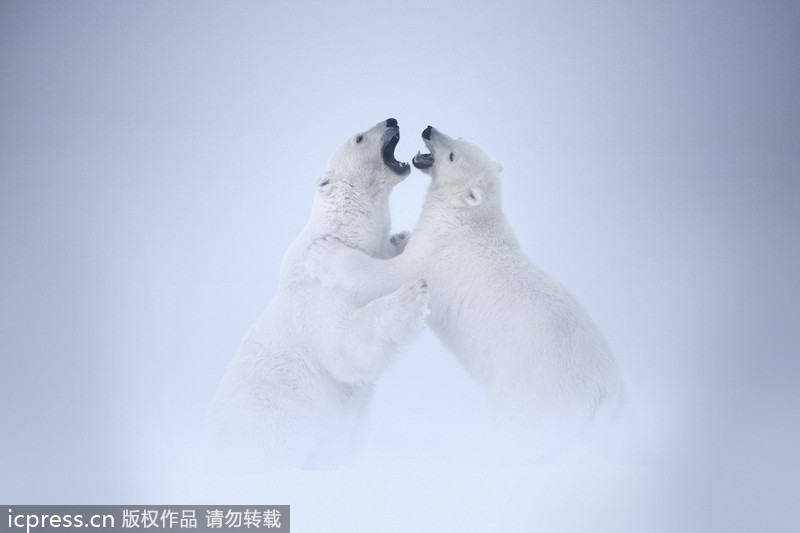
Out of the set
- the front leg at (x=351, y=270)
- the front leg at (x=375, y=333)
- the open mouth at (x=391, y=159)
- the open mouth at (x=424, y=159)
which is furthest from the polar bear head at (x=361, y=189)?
the front leg at (x=375, y=333)

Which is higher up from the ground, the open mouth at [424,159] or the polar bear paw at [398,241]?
the open mouth at [424,159]

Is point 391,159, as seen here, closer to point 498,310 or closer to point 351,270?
point 351,270

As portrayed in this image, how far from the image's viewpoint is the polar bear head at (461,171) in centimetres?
554

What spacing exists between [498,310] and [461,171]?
1090 mm

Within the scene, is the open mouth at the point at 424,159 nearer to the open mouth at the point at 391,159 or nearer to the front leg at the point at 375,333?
the open mouth at the point at 391,159

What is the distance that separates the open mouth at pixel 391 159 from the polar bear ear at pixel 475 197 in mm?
497

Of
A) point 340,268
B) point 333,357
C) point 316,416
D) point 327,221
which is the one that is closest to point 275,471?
point 316,416

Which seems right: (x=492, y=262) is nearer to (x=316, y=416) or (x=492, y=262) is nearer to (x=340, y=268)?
(x=340, y=268)

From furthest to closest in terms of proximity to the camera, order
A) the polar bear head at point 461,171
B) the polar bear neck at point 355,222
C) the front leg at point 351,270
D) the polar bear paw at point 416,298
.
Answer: the polar bear head at point 461,171, the polar bear neck at point 355,222, the front leg at point 351,270, the polar bear paw at point 416,298

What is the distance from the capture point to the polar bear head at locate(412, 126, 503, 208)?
5.54 m

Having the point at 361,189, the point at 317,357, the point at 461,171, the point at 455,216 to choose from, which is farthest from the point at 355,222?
the point at 317,357

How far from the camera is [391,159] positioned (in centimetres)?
568

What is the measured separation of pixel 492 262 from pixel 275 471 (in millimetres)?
1814

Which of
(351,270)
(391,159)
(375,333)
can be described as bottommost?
Answer: (375,333)
